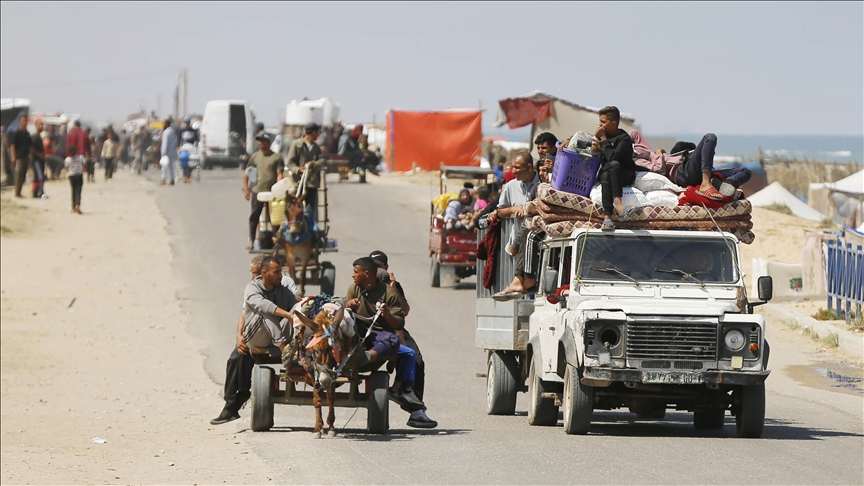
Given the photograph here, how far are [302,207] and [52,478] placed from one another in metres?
9.27

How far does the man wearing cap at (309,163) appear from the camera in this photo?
2381cm

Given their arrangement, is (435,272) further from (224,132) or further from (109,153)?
(224,132)

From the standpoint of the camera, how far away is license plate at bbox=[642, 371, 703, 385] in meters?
13.6

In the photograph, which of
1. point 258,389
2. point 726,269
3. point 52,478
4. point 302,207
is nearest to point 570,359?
point 726,269

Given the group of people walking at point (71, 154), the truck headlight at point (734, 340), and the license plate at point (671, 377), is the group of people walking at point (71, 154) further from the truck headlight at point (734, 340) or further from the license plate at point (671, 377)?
the truck headlight at point (734, 340)

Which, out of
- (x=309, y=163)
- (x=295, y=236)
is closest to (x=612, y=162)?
(x=295, y=236)

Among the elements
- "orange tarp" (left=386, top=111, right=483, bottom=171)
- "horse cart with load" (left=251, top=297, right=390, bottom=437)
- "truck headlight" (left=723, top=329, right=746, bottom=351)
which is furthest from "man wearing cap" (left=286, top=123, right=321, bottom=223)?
"orange tarp" (left=386, top=111, right=483, bottom=171)

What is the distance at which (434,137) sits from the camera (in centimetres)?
5475

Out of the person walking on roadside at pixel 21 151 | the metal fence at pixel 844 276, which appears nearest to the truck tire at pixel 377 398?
the metal fence at pixel 844 276

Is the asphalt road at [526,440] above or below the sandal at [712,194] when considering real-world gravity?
below

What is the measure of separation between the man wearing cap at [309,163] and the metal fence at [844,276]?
775cm

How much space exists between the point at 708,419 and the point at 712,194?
2.20 metres

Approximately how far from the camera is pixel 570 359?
13883 mm

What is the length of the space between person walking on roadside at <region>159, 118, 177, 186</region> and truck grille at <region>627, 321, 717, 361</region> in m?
40.2
